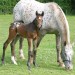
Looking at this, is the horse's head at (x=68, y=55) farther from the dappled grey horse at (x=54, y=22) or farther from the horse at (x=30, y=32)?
the horse at (x=30, y=32)

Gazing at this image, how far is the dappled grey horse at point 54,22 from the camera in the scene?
9719 mm

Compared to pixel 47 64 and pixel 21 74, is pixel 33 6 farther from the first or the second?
pixel 21 74

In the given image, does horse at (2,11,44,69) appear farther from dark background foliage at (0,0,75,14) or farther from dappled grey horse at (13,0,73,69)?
dark background foliage at (0,0,75,14)

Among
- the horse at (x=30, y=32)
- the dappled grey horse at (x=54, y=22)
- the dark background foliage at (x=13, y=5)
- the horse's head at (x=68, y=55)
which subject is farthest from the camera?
the dark background foliage at (x=13, y=5)

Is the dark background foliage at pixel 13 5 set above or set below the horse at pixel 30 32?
below

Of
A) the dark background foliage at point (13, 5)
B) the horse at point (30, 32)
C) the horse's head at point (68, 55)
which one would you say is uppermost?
the horse at point (30, 32)

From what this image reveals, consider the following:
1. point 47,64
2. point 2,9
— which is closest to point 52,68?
point 47,64

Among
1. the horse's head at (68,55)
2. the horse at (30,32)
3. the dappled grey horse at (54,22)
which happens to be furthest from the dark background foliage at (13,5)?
the horse's head at (68,55)

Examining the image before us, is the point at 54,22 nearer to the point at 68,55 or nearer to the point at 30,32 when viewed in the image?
the point at 30,32

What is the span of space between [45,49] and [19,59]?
2.26 m

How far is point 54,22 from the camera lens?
10.5 metres

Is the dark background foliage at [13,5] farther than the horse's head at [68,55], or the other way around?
the dark background foliage at [13,5]

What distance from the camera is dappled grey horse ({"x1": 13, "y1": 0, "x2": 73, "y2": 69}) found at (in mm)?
9719

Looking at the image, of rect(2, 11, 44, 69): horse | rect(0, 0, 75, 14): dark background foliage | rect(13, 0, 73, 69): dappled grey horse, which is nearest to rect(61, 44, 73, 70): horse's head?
rect(13, 0, 73, 69): dappled grey horse
